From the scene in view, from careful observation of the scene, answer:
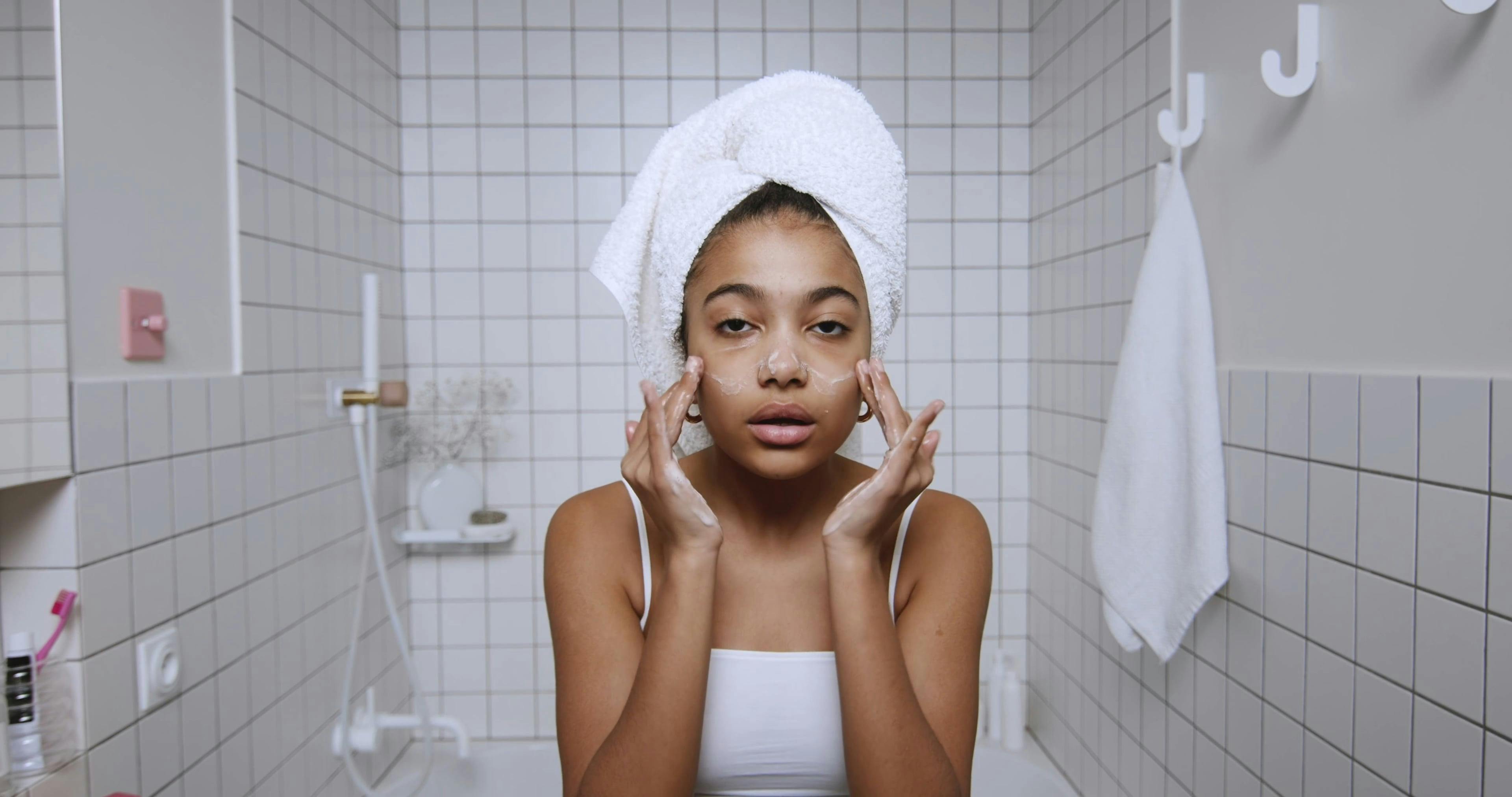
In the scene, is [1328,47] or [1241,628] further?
[1241,628]

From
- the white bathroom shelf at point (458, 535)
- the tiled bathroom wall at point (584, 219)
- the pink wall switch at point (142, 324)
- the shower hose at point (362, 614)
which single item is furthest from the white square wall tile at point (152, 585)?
the tiled bathroom wall at point (584, 219)

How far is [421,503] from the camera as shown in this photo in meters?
2.13

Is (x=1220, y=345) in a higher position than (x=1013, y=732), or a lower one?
higher

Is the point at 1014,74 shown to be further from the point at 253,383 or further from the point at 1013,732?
the point at 253,383

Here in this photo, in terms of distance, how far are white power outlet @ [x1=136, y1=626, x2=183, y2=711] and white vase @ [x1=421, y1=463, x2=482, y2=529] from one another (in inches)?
34.1

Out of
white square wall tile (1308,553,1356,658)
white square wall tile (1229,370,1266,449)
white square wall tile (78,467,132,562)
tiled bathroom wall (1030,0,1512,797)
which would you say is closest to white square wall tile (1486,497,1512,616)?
tiled bathroom wall (1030,0,1512,797)

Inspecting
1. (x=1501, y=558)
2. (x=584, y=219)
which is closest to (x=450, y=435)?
(x=584, y=219)

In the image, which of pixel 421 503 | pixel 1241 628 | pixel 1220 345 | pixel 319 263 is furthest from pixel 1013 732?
pixel 319 263

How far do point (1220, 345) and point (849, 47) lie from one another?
4.15 feet

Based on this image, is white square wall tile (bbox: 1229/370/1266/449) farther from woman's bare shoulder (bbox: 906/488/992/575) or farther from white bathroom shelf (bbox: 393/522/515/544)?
white bathroom shelf (bbox: 393/522/515/544)

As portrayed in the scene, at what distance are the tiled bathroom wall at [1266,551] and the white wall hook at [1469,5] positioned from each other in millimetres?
356

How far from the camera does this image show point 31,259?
1.02 metres

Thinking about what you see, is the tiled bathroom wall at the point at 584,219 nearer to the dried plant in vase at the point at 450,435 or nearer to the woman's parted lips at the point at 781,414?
the dried plant in vase at the point at 450,435

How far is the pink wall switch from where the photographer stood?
Answer: 1162 mm
